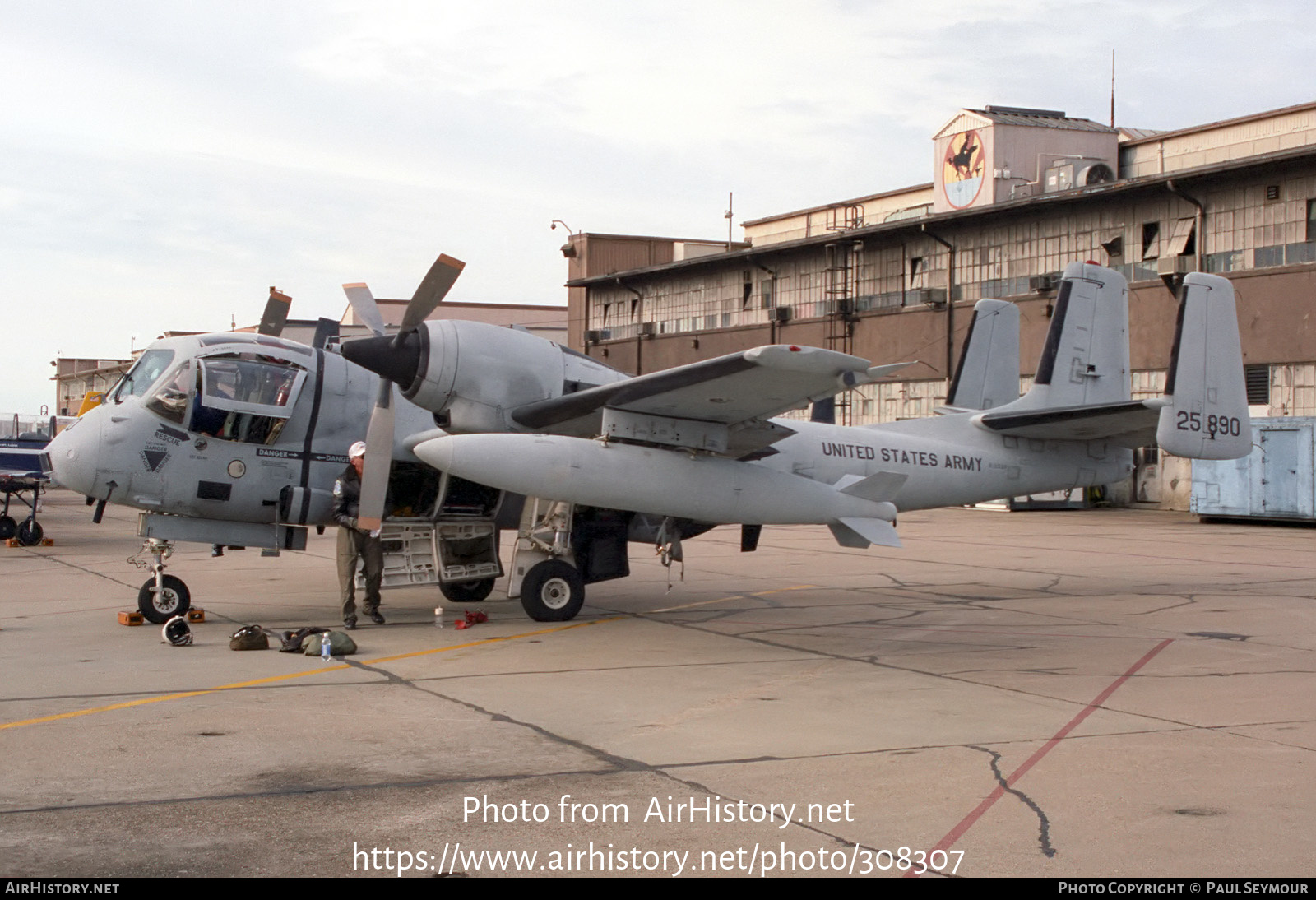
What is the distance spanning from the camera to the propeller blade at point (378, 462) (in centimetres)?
1253

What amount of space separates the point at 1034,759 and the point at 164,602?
9481mm

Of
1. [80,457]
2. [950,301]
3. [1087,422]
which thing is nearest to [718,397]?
[1087,422]

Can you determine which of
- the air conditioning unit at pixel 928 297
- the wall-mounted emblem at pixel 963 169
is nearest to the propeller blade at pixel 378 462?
the air conditioning unit at pixel 928 297

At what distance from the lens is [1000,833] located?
18.8ft

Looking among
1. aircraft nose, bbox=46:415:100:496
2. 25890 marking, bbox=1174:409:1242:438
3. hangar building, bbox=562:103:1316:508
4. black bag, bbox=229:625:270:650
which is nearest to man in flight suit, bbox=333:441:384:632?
black bag, bbox=229:625:270:650

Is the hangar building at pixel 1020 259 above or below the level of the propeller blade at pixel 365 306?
above

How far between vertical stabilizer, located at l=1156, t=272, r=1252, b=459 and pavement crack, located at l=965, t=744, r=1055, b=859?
8.70 meters

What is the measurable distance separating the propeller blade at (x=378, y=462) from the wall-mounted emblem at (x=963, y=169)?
34028mm

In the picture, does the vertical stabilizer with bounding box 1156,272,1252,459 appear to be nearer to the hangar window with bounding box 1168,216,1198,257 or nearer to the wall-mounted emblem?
the hangar window with bounding box 1168,216,1198,257

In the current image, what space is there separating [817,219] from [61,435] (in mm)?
42317

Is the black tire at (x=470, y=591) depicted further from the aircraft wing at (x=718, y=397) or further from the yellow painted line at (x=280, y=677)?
the aircraft wing at (x=718, y=397)

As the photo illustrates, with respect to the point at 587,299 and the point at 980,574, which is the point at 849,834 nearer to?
the point at 980,574

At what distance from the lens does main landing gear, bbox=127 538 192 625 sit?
12.7 m

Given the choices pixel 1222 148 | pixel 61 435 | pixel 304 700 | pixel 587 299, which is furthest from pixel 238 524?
pixel 587 299
